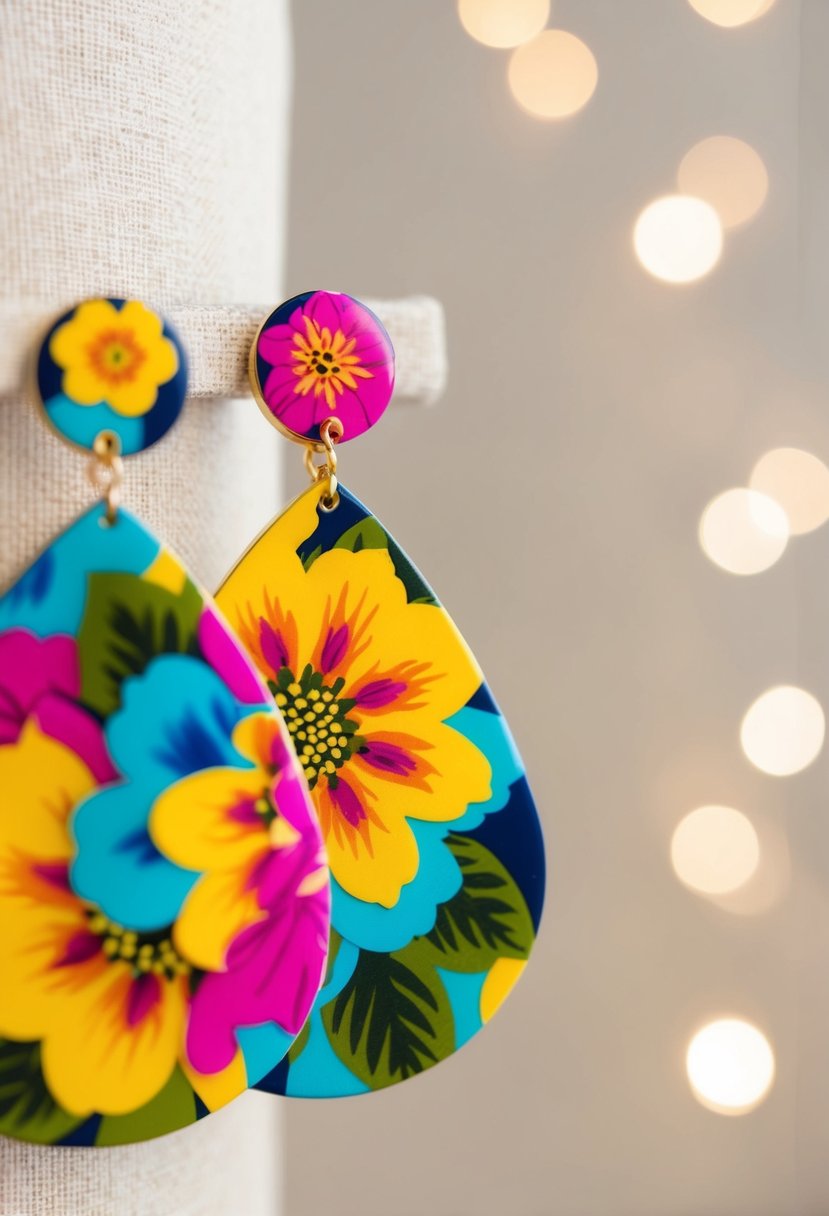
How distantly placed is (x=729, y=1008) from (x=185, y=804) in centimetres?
76

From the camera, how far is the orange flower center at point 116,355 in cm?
28

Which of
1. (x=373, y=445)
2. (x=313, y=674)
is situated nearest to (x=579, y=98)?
(x=373, y=445)

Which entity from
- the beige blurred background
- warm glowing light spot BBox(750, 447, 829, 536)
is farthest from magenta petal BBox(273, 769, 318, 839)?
warm glowing light spot BBox(750, 447, 829, 536)

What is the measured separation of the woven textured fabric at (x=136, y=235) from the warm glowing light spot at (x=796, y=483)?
1.84 feet

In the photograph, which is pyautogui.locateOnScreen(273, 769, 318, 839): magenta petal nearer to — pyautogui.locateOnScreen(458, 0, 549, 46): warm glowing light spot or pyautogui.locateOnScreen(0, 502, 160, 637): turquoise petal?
pyautogui.locateOnScreen(0, 502, 160, 637): turquoise petal

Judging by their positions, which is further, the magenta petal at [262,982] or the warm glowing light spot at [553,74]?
the warm glowing light spot at [553,74]

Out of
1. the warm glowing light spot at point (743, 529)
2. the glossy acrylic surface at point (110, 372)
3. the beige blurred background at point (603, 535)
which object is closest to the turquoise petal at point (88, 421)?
the glossy acrylic surface at point (110, 372)

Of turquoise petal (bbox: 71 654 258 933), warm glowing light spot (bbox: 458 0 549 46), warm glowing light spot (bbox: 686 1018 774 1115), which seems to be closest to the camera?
turquoise petal (bbox: 71 654 258 933)

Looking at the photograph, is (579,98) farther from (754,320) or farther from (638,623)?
(638,623)

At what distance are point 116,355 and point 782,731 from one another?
723 millimetres

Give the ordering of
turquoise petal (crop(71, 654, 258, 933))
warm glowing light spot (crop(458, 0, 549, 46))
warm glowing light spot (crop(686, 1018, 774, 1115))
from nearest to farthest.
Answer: turquoise petal (crop(71, 654, 258, 933)), warm glowing light spot (crop(458, 0, 549, 46)), warm glowing light spot (crop(686, 1018, 774, 1115))

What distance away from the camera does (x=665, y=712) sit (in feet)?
2.83

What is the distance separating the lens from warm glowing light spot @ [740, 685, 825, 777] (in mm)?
854

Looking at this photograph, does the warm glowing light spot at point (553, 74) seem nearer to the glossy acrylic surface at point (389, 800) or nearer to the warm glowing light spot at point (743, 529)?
the warm glowing light spot at point (743, 529)
